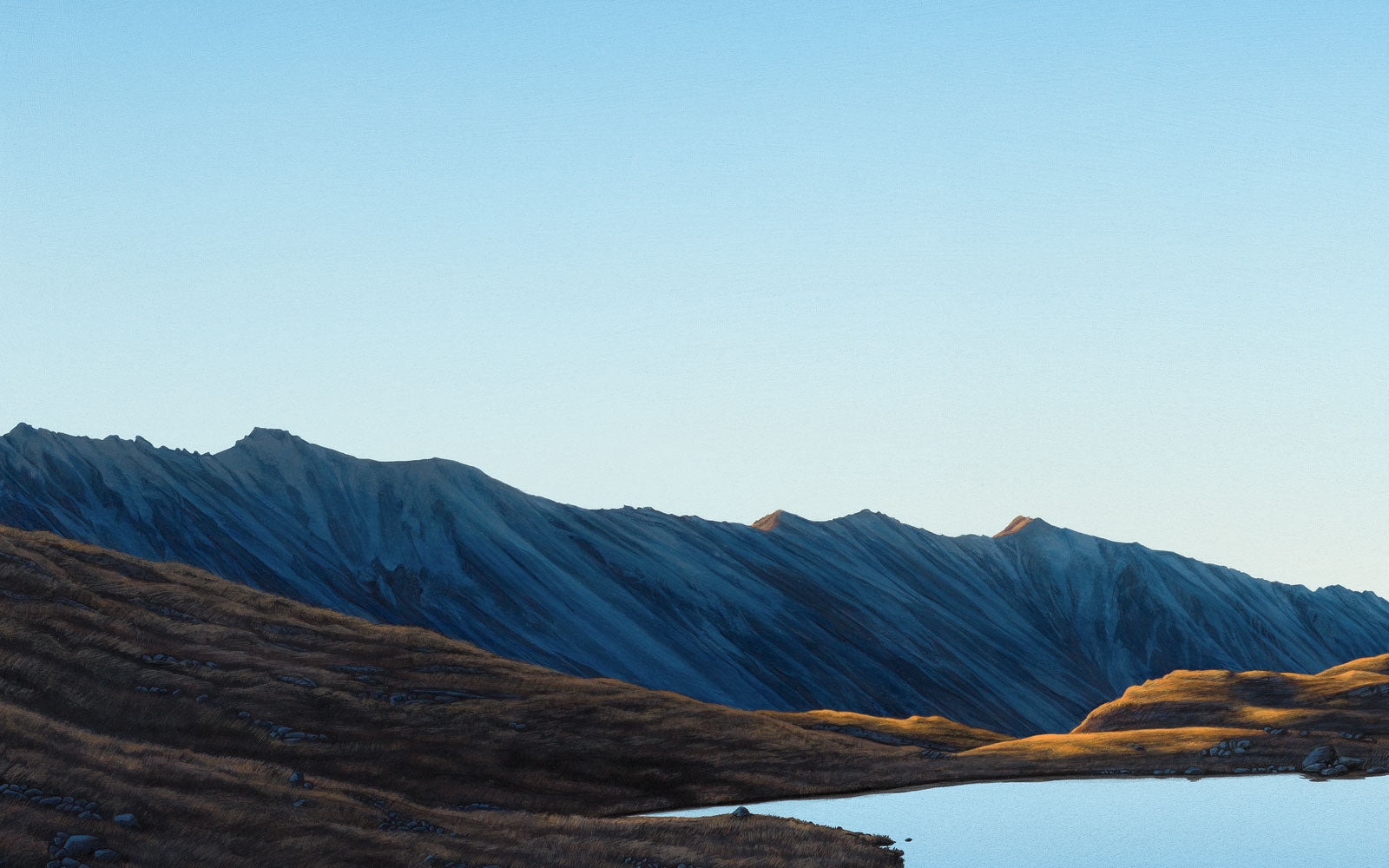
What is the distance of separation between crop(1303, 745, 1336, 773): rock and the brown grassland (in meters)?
1.70

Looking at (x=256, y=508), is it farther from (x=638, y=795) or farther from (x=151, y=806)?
(x=151, y=806)

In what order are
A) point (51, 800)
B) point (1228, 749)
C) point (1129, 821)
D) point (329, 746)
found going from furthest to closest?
point (1228, 749), point (329, 746), point (1129, 821), point (51, 800)

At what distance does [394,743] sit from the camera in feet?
197

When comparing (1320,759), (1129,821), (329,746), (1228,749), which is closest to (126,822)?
(329,746)

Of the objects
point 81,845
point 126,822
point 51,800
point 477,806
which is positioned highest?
point 51,800

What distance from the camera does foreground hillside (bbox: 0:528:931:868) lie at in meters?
31.3

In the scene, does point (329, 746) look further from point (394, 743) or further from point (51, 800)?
point (51, 800)

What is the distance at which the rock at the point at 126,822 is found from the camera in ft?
94.5

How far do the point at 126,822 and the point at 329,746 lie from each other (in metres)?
29.4

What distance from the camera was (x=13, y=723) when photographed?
3466 centimetres

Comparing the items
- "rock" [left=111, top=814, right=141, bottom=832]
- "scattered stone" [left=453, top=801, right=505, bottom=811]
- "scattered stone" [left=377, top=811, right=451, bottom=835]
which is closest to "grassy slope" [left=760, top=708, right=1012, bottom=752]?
"scattered stone" [left=453, top=801, right=505, bottom=811]

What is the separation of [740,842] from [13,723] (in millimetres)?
22024

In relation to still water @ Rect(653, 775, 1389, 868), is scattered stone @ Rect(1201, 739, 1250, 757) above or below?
above

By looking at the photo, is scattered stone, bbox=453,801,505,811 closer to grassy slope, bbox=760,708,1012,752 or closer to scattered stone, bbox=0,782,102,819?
scattered stone, bbox=0,782,102,819
